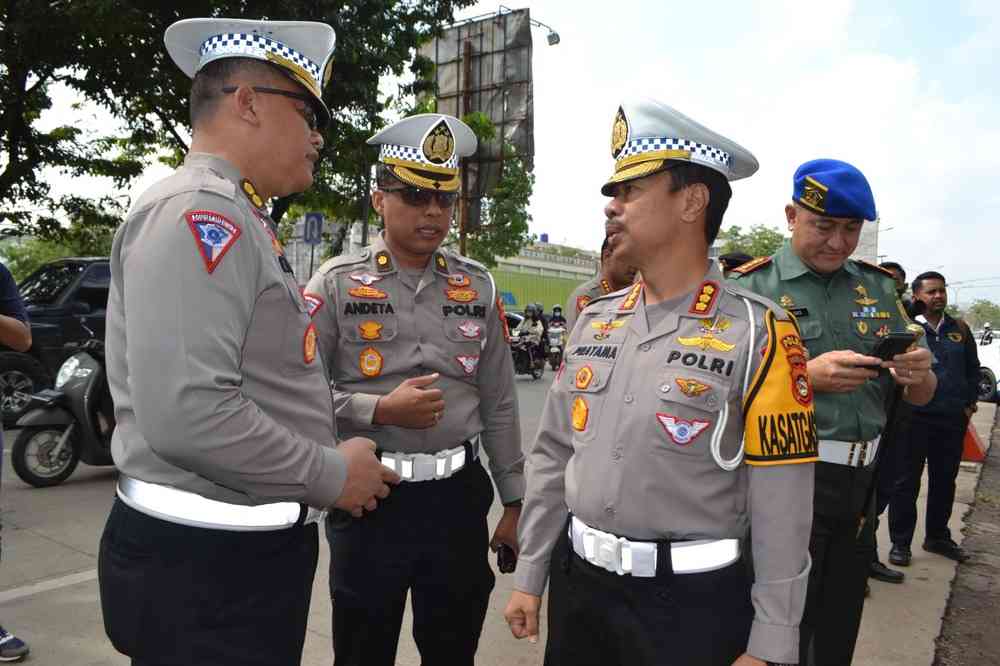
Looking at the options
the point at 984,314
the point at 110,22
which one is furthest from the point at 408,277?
the point at 984,314

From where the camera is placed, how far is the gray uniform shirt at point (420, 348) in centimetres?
244

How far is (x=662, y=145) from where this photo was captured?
71.0 inches

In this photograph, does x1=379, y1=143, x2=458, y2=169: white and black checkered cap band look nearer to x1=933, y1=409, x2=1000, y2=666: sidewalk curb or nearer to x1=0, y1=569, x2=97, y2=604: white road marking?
x1=0, y1=569, x2=97, y2=604: white road marking

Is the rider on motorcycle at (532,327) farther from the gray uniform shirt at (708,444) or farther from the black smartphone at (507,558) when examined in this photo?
the gray uniform shirt at (708,444)

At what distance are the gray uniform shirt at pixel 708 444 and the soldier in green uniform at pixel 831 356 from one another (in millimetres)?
821

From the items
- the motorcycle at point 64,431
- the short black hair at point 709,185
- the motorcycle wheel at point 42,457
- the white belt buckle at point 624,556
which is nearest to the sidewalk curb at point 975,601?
the white belt buckle at point 624,556

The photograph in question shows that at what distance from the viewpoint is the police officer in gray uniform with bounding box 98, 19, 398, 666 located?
1.35m

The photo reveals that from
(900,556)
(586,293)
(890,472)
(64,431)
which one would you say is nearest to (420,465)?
(586,293)

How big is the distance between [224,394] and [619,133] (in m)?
1.17

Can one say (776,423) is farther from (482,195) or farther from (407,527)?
(482,195)

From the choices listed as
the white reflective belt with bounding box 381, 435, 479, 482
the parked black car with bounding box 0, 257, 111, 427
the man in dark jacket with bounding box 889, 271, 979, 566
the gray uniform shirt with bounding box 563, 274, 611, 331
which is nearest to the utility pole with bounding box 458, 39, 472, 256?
the parked black car with bounding box 0, 257, 111, 427

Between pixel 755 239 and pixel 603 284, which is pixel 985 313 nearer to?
pixel 755 239

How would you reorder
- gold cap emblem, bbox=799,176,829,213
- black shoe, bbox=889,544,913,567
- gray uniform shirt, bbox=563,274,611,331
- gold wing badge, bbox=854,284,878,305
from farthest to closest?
black shoe, bbox=889,544,913,567 → gray uniform shirt, bbox=563,274,611,331 → gold wing badge, bbox=854,284,878,305 → gold cap emblem, bbox=799,176,829,213

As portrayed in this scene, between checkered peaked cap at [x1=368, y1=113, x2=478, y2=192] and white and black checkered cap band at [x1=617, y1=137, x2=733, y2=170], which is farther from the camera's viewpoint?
checkered peaked cap at [x1=368, y1=113, x2=478, y2=192]
